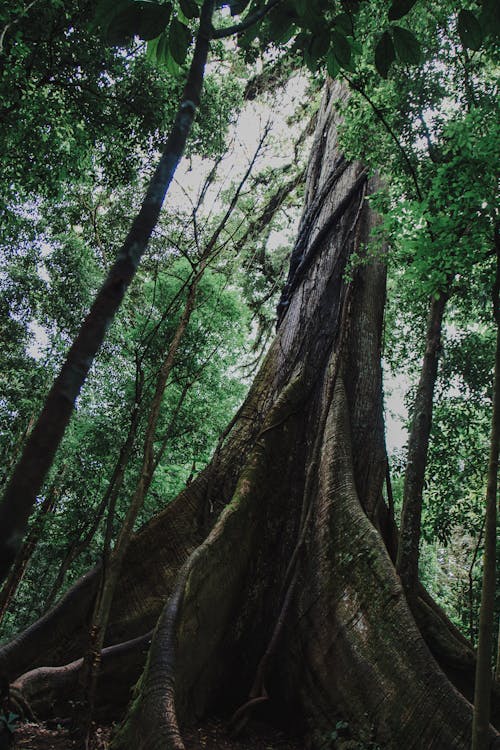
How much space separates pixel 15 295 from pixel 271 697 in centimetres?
1051

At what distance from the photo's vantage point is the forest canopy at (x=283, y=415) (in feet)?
5.82

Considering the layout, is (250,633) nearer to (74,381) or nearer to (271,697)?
(271,697)

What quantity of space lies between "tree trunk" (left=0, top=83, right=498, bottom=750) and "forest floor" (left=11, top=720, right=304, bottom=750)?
14 cm

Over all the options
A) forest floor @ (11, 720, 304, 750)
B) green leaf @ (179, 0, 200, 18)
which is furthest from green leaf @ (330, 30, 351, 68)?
forest floor @ (11, 720, 304, 750)

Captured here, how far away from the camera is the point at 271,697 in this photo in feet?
12.4

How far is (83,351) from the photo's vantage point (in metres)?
1.14

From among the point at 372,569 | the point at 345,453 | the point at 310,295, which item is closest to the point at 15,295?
the point at 310,295

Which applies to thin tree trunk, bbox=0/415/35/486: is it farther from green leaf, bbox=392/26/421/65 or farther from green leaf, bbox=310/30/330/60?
green leaf, bbox=392/26/421/65

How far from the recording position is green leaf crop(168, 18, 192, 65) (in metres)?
1.48

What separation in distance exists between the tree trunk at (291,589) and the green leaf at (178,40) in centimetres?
279

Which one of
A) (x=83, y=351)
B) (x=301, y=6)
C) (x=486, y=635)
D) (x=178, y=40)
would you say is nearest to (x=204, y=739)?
(x=486, y=635)

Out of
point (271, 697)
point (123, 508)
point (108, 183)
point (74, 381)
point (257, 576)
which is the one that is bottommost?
point (271, 697)

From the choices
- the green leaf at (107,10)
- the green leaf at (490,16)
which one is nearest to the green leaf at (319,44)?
the green leaf at (490,16)

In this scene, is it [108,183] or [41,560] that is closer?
[108,183]
